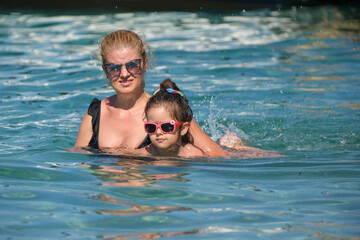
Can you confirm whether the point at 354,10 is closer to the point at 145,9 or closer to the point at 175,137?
the point at 145,9

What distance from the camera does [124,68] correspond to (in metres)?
5.31

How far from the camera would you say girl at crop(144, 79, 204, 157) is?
5.12 meters

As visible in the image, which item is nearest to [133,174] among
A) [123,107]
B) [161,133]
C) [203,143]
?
[161,133]

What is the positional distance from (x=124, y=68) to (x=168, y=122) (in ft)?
2.15

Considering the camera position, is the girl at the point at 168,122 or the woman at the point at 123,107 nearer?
the girl at the point at 168,122

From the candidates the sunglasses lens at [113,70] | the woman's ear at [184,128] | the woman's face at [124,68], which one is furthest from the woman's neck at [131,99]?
the woman's ear at [184,128]

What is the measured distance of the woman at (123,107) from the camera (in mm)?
5359

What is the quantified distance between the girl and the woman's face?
0.83 ft

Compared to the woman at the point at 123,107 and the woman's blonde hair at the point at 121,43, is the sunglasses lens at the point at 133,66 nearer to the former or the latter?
the woman at the point at 123,107

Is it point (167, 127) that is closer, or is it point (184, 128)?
point (167, 127)

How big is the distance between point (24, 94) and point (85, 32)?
453cm

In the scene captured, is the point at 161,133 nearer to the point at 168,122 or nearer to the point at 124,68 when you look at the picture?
the point at 168,122

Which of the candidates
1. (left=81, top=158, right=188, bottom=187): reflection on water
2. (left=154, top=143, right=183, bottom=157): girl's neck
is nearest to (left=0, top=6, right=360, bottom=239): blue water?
(left=81, top=158, right=188, bottom=187): reflection on water

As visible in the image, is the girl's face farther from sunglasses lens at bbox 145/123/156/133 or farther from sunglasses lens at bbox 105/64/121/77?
sunglasses lens at bbox 105/64/121/77
